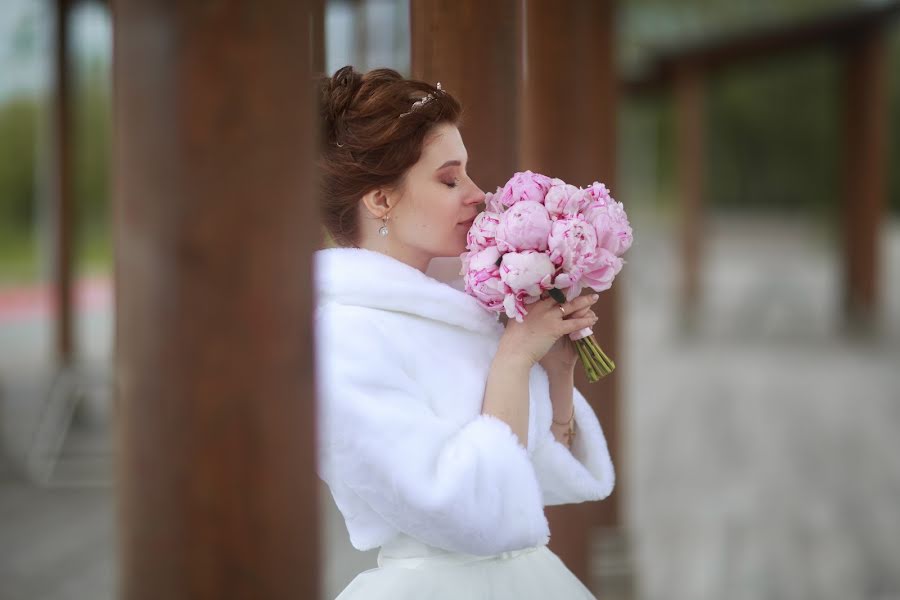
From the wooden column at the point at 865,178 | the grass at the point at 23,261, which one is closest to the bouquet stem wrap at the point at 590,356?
the wooden column at the point at 865,178

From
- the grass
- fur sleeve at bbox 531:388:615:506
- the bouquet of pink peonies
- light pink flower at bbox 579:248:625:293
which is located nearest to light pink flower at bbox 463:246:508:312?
the bouquet of pink peonies

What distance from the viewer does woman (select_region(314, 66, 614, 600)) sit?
126 centimetres

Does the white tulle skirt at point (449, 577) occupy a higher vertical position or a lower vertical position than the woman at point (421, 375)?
lower

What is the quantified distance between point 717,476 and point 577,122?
289 centimetres

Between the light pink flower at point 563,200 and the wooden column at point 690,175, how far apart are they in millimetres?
10576

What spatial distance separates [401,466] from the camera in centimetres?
125

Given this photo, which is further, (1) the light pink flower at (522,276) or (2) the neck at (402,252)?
(2) the neck at (402,252)

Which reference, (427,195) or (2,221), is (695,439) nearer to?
(427,195)

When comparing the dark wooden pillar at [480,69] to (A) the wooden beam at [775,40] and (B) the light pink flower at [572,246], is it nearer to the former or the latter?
(B) the light pink flower at [572,246]

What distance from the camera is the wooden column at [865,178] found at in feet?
34.6

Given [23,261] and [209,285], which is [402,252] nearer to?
[209,285]

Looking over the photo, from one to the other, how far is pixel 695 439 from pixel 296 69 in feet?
18.2

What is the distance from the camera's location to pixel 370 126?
1352 mm

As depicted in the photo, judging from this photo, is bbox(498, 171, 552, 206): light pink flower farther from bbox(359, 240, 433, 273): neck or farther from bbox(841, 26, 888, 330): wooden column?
bbox(841, 26, 888, 330): wooden column
